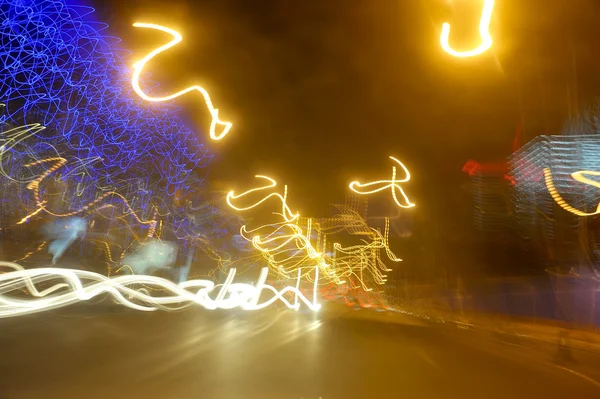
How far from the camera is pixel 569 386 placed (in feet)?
30.0

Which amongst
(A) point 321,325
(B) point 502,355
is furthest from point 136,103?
(B) point 502,355

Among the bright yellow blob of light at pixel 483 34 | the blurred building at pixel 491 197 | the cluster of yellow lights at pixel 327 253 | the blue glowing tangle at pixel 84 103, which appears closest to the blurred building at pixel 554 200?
the blurred building at pixel 491 197

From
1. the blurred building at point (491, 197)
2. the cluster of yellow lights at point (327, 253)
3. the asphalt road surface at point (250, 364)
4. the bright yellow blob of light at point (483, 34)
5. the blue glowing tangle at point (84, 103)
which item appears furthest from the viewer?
the cluster of yellow lights at point (327, 253)

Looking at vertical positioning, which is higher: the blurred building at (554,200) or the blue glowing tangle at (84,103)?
the blue glowing tangle at (84,103)

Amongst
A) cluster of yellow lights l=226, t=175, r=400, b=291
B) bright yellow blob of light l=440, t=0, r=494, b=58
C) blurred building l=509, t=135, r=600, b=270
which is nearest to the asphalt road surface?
blurred building l=509, t=135, r=600, b=270

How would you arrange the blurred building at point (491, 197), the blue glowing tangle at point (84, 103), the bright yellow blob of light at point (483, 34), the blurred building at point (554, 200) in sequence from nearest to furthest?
1. the bright yellow blob of light at point (483, 34)
2. the blue glowing tangle at point (84, 103)
3. the blurred building at point (554, 200)
4. the blurred building at point (491, 197)

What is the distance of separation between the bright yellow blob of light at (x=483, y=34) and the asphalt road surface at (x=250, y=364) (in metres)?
4.56

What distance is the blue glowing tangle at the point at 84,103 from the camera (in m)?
12.0

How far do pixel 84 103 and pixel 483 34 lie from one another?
11.3m

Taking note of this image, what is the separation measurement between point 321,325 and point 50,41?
11941 millimetres

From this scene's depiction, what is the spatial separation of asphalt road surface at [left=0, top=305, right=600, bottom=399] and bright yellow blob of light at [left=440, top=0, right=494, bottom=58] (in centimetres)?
456

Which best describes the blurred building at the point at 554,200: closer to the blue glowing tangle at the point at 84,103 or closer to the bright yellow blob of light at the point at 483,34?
the bright yellow blob of light at the point at 483,34

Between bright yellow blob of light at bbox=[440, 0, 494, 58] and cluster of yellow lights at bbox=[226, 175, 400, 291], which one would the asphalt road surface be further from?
cluster of yellow lights at bbox=[226, 175, 400, 291]

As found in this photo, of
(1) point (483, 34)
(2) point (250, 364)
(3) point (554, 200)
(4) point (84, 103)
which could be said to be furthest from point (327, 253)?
(1) point (483, 34)
